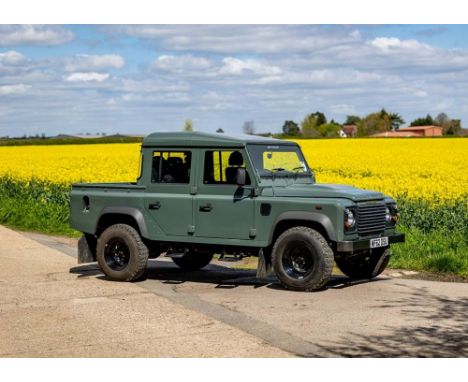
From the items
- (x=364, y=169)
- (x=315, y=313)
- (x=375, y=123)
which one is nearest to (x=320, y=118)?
(x=375, y=123)

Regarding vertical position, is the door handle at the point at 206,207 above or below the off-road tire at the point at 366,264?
above

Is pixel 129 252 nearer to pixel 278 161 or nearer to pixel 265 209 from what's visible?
pixel 265 209

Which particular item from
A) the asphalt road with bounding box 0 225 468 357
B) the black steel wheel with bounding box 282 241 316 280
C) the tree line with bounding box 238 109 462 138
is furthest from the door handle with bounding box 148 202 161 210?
the tree line with bounding box 238 109 462 138

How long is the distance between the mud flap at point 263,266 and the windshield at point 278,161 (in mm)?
1048

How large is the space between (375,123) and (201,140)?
123 m

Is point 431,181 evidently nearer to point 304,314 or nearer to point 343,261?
point 343,261

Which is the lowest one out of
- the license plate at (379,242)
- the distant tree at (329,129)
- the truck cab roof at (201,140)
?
the license plate at (379,242)

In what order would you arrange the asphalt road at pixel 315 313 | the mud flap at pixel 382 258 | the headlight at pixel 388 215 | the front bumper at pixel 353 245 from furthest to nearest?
the mud flap at pixel 382 258 → the headlight at pixel 388 215 → the front bumper at pixel 353 245 → the asphalt road at pixel 315 313

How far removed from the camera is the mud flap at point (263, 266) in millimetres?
11711

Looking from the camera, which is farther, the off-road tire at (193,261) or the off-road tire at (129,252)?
the off-road tire at (193,261)

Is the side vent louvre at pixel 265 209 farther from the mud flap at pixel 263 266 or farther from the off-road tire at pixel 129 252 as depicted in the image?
the off-road tire at pixel 129 252

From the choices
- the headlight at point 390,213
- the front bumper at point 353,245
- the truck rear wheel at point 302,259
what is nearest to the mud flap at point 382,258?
the headlight at point 390,213

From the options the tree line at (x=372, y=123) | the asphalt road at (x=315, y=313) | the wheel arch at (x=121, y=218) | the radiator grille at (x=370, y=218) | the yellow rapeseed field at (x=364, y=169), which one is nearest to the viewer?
the asphalt road at (x=315, y=313)

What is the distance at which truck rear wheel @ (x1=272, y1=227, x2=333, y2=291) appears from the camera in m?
11.3
